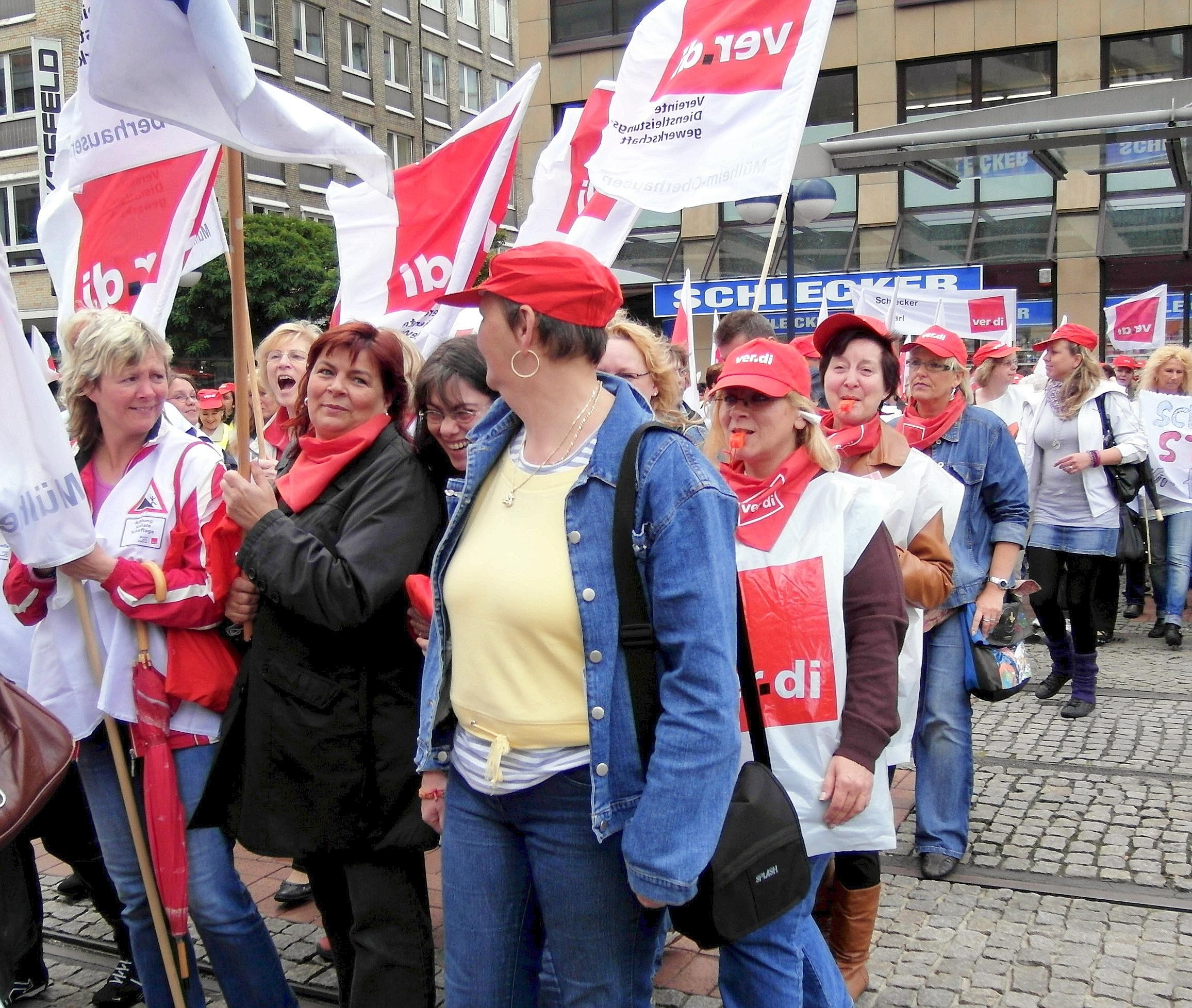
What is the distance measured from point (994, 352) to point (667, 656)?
794 centimetres

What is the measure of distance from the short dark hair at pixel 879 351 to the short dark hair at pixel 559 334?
6.04ft

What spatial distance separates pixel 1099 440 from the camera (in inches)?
301

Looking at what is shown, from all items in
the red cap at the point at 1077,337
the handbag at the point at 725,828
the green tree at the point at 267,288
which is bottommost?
the handbag at the point at 725,828

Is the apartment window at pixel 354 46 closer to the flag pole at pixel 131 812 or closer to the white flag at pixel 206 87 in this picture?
the white flag at pixel 206 87

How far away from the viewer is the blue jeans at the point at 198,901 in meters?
3.13

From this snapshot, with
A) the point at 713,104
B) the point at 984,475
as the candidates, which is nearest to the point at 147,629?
the point at 984,475

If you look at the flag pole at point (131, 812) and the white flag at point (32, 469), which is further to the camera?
the flag pole at point (131, 812)

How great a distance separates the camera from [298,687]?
2.88m

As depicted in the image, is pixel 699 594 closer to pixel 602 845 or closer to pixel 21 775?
pixel 602 845

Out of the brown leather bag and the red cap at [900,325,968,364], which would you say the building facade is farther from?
the brown leather bag

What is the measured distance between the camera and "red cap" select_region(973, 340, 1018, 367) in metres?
9.42

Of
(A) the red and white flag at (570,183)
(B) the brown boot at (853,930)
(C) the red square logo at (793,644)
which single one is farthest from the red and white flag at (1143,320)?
(C) the red square logo at (793,644)

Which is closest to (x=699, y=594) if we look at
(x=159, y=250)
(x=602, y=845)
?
(x=602, y=845)

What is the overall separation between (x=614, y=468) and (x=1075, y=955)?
103 inches
